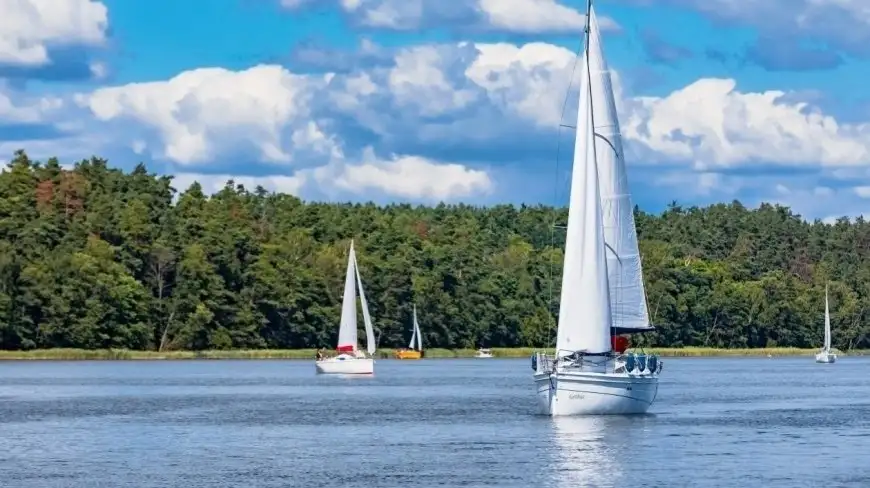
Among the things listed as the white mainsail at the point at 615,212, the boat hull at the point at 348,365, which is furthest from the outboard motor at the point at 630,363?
the boat hull at the point at 348,365

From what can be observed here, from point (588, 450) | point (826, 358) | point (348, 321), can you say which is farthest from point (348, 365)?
point (826, 358)

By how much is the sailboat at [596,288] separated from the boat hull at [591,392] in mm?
39

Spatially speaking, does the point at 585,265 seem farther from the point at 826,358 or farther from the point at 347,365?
the point at 826,358

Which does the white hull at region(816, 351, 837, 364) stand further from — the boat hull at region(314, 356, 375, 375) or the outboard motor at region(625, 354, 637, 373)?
the outboard motor at region(625, 354, 637, 373)

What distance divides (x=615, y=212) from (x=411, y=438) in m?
12.9

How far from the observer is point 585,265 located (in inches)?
2714

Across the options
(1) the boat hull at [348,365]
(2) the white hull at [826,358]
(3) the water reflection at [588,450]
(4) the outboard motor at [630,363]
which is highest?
(2) the white hull at [826,358]

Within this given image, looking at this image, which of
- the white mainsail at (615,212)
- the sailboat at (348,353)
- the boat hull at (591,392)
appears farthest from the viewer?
the sailboat at (348,353)

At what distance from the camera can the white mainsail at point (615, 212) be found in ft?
234

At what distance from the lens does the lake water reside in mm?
53562

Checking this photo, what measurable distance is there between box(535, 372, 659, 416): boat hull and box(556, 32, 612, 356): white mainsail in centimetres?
111

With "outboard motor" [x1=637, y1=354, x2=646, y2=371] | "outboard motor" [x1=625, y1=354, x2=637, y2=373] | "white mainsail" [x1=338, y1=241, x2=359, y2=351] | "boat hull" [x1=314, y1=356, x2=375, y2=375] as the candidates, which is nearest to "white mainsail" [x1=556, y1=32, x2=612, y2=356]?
"outboard motor" [x1=625, y1=354, x2=637, y2=373]

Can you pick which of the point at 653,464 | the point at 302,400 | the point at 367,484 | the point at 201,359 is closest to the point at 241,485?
the point at 367,484

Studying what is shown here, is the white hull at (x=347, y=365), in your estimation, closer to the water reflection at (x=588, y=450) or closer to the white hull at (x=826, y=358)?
the water reflection at (x=588, y=450)
